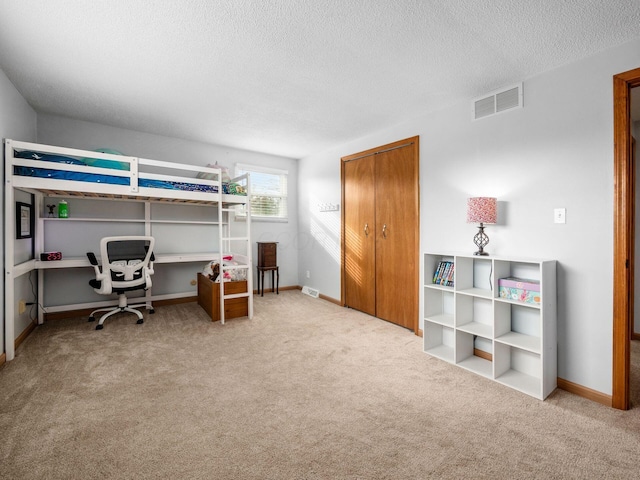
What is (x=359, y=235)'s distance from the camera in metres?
4.10

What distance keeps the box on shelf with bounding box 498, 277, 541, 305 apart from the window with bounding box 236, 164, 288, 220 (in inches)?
149

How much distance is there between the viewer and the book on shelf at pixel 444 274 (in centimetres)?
277

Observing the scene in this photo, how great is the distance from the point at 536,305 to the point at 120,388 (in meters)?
2.96

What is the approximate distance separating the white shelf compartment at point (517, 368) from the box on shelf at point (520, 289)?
1.28ft

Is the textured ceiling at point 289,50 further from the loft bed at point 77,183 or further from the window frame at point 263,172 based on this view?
the window frame at point 263,172

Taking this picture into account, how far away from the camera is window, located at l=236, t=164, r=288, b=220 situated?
5.09 meters

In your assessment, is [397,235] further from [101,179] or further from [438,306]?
[101,179]

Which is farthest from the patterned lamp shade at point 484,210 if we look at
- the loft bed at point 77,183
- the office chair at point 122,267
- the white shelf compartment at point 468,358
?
the office chair at point 122,267

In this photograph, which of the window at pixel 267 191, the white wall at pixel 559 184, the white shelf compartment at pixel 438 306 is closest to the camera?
the white wall at pixel 559 184

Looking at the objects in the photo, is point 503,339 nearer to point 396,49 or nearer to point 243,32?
point 396,49

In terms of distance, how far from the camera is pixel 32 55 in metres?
2.24

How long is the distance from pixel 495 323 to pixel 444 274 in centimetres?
63

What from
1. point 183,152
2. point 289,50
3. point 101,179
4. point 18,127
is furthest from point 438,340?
point 18,127

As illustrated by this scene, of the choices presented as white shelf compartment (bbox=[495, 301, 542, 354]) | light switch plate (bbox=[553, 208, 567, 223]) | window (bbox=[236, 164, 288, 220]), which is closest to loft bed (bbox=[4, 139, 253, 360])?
window (bbox=[236, 164, 288, 220])
